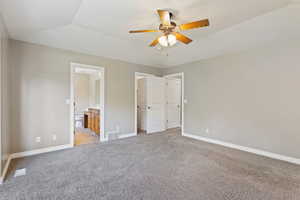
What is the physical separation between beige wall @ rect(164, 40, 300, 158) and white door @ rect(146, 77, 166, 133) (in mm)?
1267

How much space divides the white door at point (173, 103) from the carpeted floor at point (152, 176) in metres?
2.63

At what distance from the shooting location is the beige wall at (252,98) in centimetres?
288

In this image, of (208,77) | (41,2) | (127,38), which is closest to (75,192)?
(41,2)

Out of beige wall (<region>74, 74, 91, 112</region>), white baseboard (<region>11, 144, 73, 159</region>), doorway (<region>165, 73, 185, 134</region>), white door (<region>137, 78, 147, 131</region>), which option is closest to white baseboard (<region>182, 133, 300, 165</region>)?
doorway (<region>165, 73, 185, 134</region>)

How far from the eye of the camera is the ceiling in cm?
213

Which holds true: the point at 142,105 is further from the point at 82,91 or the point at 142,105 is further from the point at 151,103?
the point at 82,91

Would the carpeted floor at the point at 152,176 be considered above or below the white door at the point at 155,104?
below

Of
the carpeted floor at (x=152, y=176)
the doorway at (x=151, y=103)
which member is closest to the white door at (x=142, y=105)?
the doorway at (x=151, y=103)

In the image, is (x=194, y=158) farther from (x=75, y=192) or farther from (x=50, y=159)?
(x=50, y=159)

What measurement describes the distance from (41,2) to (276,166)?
4636 mm

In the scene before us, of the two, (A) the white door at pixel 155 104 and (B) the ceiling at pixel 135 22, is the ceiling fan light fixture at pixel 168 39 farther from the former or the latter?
(A) the white door at pixel 155 104

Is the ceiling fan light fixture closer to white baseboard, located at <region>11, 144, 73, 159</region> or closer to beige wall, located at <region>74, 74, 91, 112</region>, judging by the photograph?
white baseboard, located at <region>11, 144, 73, 159</region>

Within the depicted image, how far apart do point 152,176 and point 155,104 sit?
3.23 m

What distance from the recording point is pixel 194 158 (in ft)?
9.97
